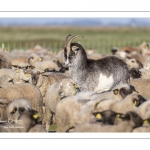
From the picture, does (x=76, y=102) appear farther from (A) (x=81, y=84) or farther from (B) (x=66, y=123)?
(A) (x=81, y=84)

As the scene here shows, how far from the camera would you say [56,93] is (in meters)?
13.5

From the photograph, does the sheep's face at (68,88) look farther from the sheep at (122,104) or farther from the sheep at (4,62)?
the sheep at (4,62)

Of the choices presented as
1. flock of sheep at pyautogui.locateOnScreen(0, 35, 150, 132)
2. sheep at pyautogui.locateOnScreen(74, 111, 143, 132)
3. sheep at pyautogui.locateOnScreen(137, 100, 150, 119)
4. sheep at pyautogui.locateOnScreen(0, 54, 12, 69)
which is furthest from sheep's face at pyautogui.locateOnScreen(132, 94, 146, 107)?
sheep at pyautogui.locateOnScreen(0, 54, 12, 69)

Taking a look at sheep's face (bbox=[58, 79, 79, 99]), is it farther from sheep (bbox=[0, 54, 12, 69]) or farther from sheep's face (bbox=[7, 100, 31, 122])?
sheep (bbox=[0, 54, 12, 69])

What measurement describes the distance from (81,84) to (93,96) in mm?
1146

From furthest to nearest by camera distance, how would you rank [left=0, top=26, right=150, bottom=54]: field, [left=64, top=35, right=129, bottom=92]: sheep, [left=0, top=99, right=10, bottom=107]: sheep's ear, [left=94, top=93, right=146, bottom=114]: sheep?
[left=0, top=26, right=150, bottom=54]: field
[left=64, top=35, right=129, bottom=92]: sheep
[left=0, top=99, right=10, bottom=107]: sheep's ear
[left=94, top=93, right=146, bottom=114]: sheep

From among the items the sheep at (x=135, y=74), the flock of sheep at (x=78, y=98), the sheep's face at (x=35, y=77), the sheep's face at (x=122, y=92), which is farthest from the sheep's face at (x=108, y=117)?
the sheep at (x=135, y=74)

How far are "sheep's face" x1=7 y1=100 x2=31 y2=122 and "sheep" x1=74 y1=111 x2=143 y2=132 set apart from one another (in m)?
1.43

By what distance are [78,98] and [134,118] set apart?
165cm

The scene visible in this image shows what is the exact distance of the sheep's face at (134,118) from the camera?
35.5ft

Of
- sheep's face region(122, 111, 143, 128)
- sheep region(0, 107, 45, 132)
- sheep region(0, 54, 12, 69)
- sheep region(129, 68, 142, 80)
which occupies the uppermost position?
sheep region(0, 54, 12, 69)

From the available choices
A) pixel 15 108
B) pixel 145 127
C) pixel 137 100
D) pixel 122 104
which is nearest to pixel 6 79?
pixel 15 108

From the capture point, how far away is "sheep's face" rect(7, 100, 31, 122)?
37.7 feet

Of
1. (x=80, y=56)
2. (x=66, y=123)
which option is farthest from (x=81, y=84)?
(x=66, y=123)
